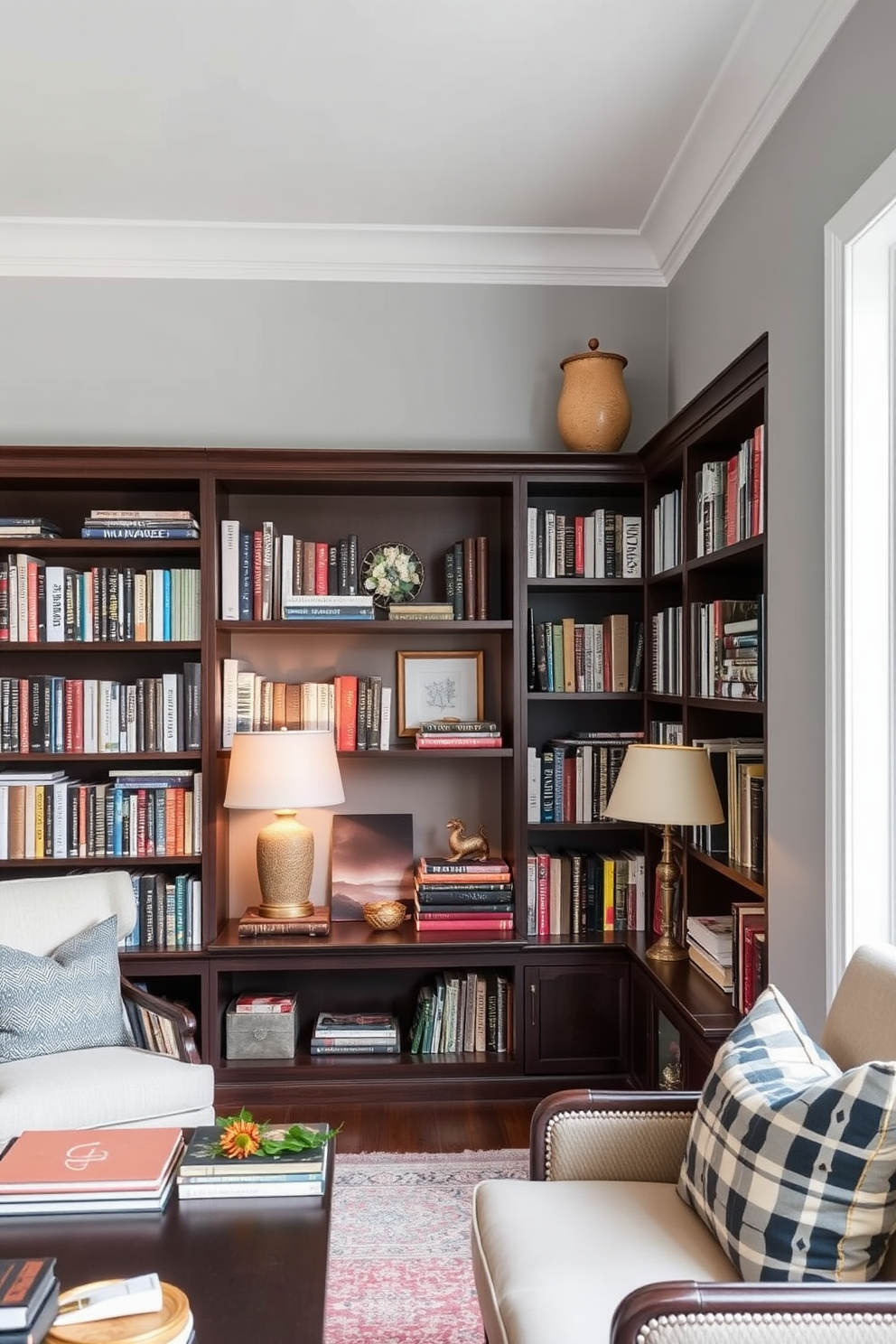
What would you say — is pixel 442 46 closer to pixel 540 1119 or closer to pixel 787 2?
pixel 787 2

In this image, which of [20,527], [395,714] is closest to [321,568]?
[395,714]

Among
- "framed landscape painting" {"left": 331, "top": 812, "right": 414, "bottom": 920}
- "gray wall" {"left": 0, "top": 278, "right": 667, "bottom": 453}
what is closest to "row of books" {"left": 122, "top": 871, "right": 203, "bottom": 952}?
"framed landscape painting" {"left": 331, "top": 812, "right": 414, "bottom": 920}

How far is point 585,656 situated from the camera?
11.8 ft

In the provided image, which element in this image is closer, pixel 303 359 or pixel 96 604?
pixel 96 604

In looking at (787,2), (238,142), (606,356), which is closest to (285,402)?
(238,142)

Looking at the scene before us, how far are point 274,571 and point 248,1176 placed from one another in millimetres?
2124

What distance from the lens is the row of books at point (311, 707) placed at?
3521 mm

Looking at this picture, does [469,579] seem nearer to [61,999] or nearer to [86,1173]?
[61,999]

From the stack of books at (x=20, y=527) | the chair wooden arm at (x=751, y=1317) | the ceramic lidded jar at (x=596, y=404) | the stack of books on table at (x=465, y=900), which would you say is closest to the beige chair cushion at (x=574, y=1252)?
the chair wooden arm at (x=751, y=1317)

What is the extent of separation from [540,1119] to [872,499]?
1389 mm

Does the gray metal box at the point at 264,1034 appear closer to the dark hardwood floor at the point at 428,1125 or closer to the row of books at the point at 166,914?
the dark hardwood floor at the point at 428,1125

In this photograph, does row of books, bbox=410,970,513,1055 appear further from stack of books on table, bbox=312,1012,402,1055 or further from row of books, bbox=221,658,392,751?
row of books, bbox=221,658,392,751

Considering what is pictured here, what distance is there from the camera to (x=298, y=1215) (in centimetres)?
174

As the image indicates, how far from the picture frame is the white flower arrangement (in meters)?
0.23
